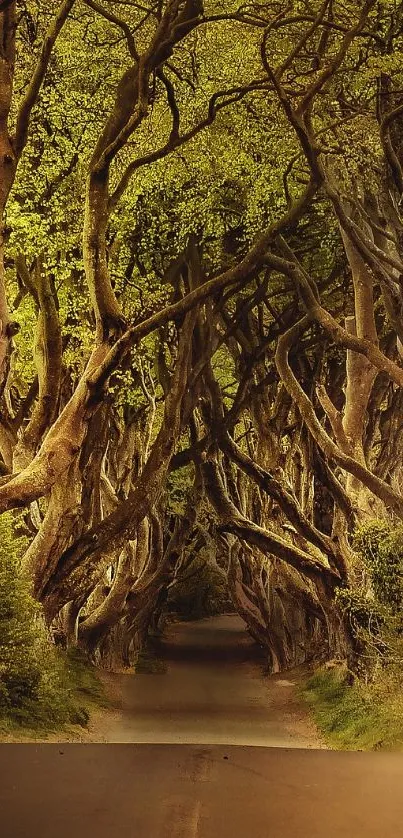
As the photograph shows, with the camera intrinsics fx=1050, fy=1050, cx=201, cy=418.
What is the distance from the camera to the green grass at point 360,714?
41.8 ft

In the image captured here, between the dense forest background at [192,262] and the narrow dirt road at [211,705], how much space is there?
1592 mm

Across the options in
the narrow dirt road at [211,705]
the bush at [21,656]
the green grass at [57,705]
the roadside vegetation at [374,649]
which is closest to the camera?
the bush at [21,656]

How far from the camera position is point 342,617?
17.0 metres

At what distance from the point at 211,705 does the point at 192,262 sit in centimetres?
803

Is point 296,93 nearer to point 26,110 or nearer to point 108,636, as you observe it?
point 26,110

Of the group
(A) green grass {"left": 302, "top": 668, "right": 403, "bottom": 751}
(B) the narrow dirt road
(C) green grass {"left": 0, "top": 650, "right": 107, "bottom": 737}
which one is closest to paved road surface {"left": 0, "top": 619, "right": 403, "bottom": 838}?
(B) the narrow dirt road

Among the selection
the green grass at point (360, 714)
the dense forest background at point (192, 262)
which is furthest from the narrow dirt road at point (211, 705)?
the dense forest background at point (192, 262)

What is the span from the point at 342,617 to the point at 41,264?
7394 mm

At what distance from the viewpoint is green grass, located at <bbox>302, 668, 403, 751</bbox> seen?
1273cm

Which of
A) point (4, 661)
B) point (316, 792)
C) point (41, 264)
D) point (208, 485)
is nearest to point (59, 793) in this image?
point (316, 792)

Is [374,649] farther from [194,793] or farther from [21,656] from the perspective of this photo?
[194,793]

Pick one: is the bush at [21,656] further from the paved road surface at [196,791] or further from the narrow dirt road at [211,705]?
the paved road surface at [196,791]

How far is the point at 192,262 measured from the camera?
18406mm

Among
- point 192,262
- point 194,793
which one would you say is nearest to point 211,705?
point 192,262
